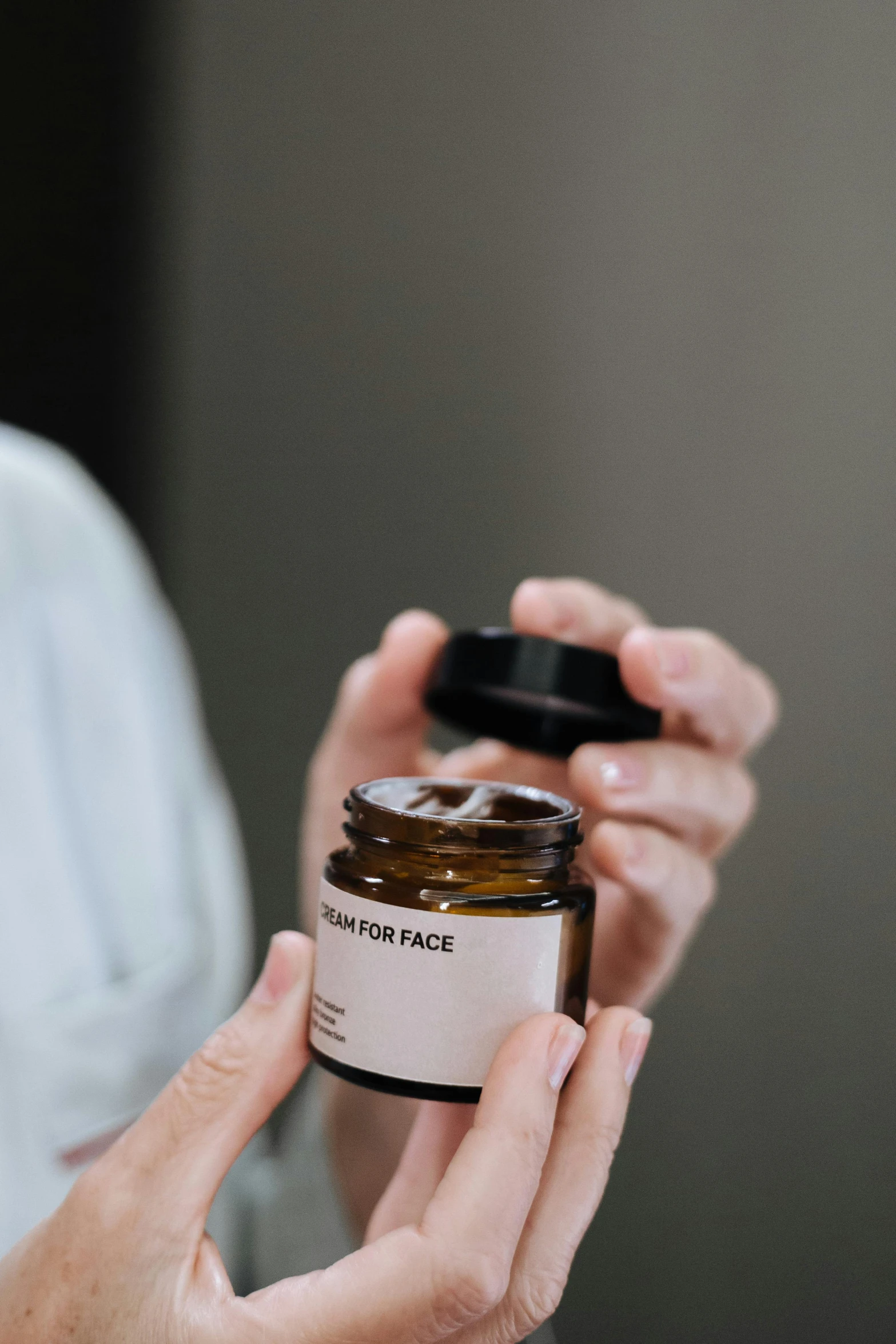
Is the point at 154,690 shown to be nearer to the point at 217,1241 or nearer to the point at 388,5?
the point at 217,1241

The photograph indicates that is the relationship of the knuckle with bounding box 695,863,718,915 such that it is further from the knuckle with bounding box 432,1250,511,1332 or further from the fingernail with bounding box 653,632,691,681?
the knuckle with bounding box 432,1250,511,1332

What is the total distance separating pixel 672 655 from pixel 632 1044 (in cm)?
20

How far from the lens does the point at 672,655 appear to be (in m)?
0.49

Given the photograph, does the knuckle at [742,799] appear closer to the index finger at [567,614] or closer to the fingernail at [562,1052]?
the index finger at [567,614]

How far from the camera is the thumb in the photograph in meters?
0.35

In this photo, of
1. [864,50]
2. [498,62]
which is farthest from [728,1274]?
[498,62]

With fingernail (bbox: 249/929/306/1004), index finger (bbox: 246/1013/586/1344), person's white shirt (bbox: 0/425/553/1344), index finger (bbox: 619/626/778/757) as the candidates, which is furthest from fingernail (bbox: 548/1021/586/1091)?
person's white shirt (bbox: 0/425/553/1344)

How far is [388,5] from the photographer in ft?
2.55

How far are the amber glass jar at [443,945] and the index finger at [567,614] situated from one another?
207mm

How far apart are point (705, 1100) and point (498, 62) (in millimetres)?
612

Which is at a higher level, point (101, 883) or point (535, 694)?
point (535, 694)

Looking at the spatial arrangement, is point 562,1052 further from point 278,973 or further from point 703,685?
point 703,685

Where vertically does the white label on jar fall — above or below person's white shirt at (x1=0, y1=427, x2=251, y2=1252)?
above

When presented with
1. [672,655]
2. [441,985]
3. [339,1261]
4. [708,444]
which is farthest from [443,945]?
[708,444]
